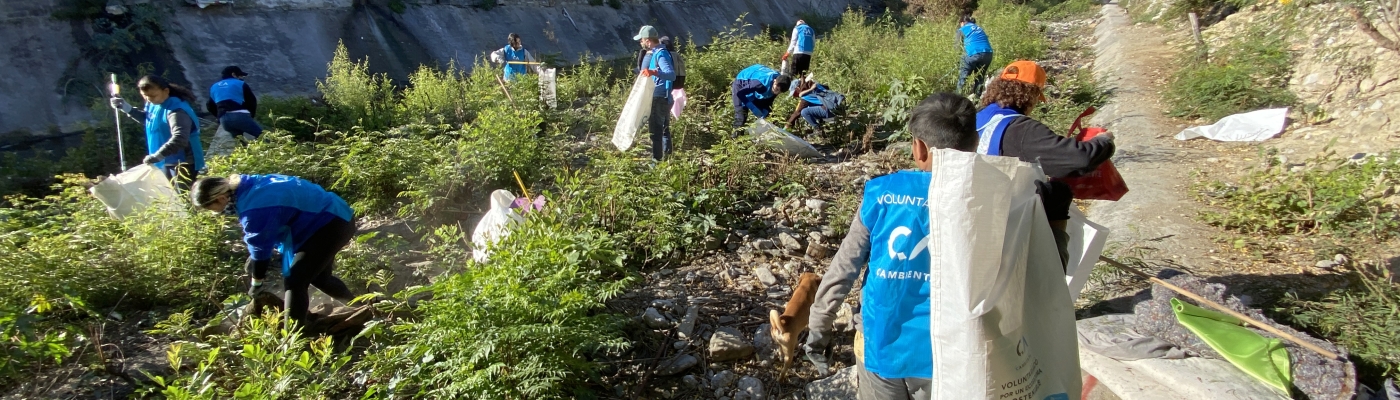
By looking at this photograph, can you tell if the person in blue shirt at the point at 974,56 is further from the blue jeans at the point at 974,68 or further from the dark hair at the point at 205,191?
the dark hair at the point at 205,191

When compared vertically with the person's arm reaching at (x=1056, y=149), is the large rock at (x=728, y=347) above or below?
below

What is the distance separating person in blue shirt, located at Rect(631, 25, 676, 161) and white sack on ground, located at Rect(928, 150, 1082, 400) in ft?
14.5

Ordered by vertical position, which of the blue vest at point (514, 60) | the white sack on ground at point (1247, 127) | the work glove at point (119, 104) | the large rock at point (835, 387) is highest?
the white sack on ground at point (1247, 127)

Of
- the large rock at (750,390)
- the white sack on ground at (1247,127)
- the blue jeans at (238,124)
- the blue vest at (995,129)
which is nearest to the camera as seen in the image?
the blue vest at (995,129)

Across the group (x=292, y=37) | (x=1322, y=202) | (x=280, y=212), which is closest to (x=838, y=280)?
(x=280, y=212)

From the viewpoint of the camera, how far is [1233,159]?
215 inches

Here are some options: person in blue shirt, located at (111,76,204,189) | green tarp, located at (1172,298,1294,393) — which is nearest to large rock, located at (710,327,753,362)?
green tarp, located at (1172,298,1294,393)

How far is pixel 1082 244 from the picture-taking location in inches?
112

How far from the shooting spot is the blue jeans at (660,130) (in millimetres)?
5977

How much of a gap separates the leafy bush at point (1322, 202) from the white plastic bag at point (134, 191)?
22.3 feet

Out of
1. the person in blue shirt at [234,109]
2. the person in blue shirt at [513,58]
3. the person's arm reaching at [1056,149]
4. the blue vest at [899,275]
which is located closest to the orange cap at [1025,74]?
the person's arm reaching at [1056,149]

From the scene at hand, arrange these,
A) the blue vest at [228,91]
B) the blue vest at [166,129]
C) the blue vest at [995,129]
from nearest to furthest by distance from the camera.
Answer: the blue vest at [995,129] → the blue vest at [166,129] → the blue vest at [228,91]

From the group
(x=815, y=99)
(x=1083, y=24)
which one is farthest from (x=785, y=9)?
(x=815, y=99)

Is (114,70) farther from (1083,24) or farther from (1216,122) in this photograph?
(1083,24)
